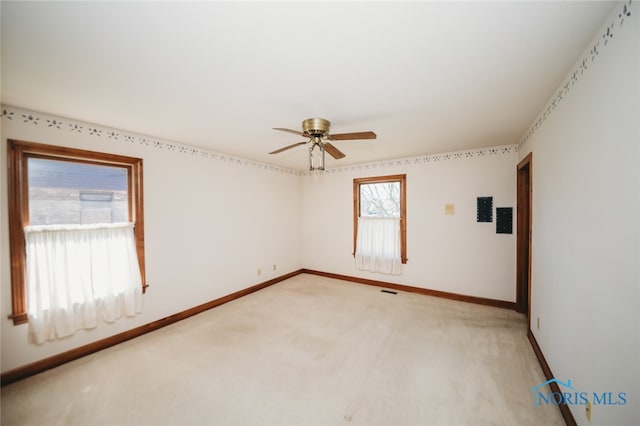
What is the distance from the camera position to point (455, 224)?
3.93 meters

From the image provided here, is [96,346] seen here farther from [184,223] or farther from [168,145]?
[168,145]

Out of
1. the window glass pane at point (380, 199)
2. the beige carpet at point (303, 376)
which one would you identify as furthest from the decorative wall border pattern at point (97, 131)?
the window glass pane at point (380, 199)

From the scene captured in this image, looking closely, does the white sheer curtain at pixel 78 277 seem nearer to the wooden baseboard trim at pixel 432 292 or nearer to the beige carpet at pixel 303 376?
the beige carpet at pixel 303 376

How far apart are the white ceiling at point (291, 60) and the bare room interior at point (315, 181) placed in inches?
0.6

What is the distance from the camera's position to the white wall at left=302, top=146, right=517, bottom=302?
11.8 ft

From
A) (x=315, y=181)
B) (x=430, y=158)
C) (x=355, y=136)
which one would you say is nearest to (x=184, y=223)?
(x=315, y=181)

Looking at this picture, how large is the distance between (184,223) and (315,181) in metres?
2.01

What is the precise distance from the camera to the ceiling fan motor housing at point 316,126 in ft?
7.44

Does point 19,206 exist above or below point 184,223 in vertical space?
above

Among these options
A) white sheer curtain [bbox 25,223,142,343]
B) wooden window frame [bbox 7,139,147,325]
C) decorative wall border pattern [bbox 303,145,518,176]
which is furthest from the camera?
decorative wall border pattern [bbox 303,145,518,176]

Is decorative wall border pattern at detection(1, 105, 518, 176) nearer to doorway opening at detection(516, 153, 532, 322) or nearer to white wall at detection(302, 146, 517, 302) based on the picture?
white wall at detection(302, 146, 517, 302)

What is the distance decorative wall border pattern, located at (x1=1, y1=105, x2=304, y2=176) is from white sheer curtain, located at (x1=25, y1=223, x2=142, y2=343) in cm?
94

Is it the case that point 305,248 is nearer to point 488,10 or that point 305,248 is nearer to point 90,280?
point 90,280

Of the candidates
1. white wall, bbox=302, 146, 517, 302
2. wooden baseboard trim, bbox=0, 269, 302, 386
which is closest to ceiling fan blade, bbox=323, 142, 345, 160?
white wall, bbox=302, 146, 517, 302
